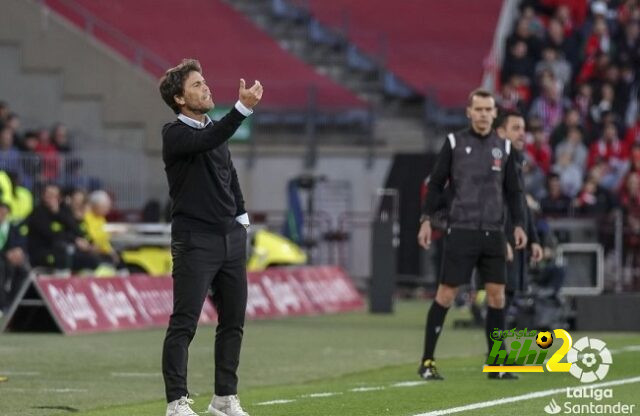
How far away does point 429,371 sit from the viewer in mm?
14055

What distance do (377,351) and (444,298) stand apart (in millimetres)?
3782

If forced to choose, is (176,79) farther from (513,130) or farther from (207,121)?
(513,130)

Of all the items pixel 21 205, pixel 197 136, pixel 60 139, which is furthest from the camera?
pixel 60 139

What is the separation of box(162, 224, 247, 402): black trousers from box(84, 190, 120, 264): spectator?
15.1 metres

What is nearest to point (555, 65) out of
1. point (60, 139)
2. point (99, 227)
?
point (60, 139)

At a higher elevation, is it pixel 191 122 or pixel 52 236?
pixel 191 122

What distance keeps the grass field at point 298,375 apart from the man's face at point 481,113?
1922mm

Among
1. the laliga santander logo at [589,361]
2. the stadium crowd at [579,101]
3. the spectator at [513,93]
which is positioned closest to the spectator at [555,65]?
the stadium crowd at [579,101]

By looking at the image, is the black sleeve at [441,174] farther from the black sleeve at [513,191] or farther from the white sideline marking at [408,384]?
the white sideline marking at [408,384]

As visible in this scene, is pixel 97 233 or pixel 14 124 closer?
pixel 97 233

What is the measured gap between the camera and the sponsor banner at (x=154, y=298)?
67.4ft

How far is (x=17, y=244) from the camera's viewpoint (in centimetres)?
2439

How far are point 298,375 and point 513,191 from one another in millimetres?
2395

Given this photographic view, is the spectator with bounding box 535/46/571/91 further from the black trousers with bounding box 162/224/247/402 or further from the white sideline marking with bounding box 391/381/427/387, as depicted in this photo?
the black trousers with bounding box 162/224/247/402
